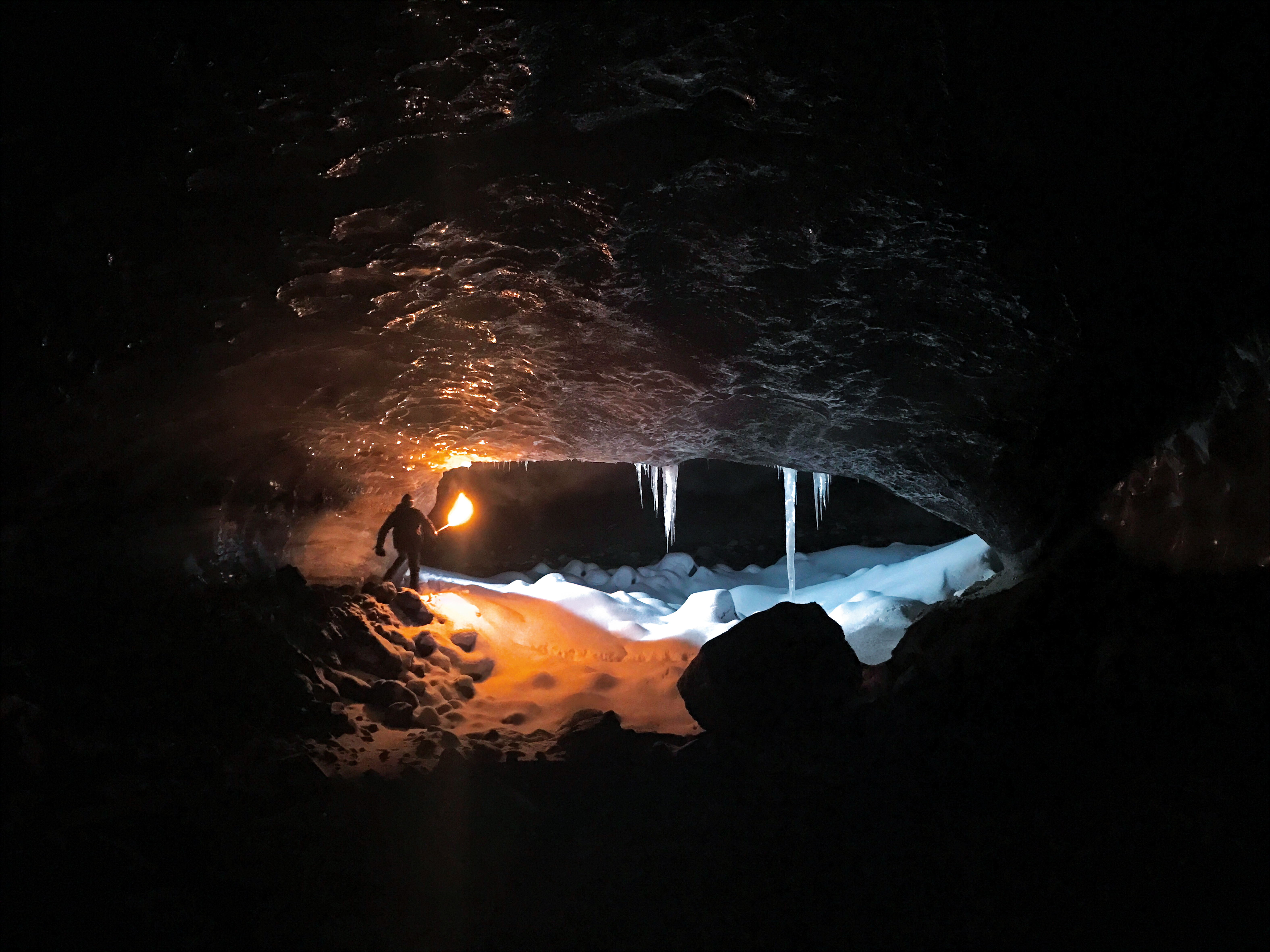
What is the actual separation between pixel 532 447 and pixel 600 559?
9890 millimetres

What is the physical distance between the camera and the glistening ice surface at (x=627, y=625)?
19.7 feet

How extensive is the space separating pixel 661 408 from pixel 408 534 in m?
4.09

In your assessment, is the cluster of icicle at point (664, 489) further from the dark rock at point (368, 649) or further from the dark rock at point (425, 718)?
the dark rock at point (425, 718)

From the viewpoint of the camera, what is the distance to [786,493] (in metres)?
10.1

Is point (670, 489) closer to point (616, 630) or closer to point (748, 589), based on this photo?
point (616, 630)

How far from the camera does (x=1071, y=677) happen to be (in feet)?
12.6

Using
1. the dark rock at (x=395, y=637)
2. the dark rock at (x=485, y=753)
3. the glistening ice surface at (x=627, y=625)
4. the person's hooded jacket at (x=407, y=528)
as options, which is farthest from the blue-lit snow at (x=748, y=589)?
the dark rock at (x=485, y=753)

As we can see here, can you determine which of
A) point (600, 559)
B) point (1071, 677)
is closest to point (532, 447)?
point (1071, 677)

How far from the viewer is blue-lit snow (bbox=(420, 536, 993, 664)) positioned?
845cm

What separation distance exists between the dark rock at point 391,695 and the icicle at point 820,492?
4.51 m

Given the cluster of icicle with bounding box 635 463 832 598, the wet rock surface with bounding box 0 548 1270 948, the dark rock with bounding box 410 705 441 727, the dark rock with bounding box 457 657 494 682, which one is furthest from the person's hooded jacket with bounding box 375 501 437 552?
the wet rock surface with bounding box 0 548 1270 948

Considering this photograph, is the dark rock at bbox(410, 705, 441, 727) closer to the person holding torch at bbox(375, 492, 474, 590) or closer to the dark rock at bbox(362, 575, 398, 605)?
A: the dark rock at bbox(362, 575, 398, 605)

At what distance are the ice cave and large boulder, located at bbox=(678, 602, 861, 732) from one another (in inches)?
1.2

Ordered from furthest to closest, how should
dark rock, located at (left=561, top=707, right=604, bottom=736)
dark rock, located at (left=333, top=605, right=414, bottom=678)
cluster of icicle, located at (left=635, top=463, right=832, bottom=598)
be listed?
cluster of icicle, located at (left=635, top=463, right=832, bottom=598), dark rock, located at (left=333, top=605, right=414, bottom=678), dark rock, located at (left=561, top=707, right=604, bottom=736)
